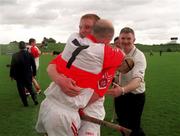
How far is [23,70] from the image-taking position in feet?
45.6

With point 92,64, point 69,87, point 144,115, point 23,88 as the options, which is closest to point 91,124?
point 69,87

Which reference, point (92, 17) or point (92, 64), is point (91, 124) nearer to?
point (92, 64)

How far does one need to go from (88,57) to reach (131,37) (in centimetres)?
311

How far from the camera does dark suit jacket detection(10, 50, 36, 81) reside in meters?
13.8

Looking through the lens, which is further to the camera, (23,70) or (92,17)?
(23,70)

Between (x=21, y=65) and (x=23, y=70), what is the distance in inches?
7.1

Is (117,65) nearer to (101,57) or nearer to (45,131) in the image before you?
(101,57)

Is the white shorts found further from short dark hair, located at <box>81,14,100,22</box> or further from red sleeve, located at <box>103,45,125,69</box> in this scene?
short dark hair, located at <box>81,14,100,22</box>

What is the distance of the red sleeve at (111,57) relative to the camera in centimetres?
429

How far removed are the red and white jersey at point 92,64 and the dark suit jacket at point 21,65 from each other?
957cm

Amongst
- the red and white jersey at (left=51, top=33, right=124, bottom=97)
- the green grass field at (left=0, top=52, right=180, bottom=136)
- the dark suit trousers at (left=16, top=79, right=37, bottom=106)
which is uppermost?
the red and white jersey at (left=51, top=33, right=124, bottom=97)

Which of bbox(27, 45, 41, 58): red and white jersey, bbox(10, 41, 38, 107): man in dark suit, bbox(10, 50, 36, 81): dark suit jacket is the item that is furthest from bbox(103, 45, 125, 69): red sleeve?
bbox(27, 45, 41, 58): red and white jersey

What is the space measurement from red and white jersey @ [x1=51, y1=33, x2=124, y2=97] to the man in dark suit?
9.36 meters

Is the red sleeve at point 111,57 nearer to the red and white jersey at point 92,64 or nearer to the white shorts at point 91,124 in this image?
the red and white jersey at point 92,64
